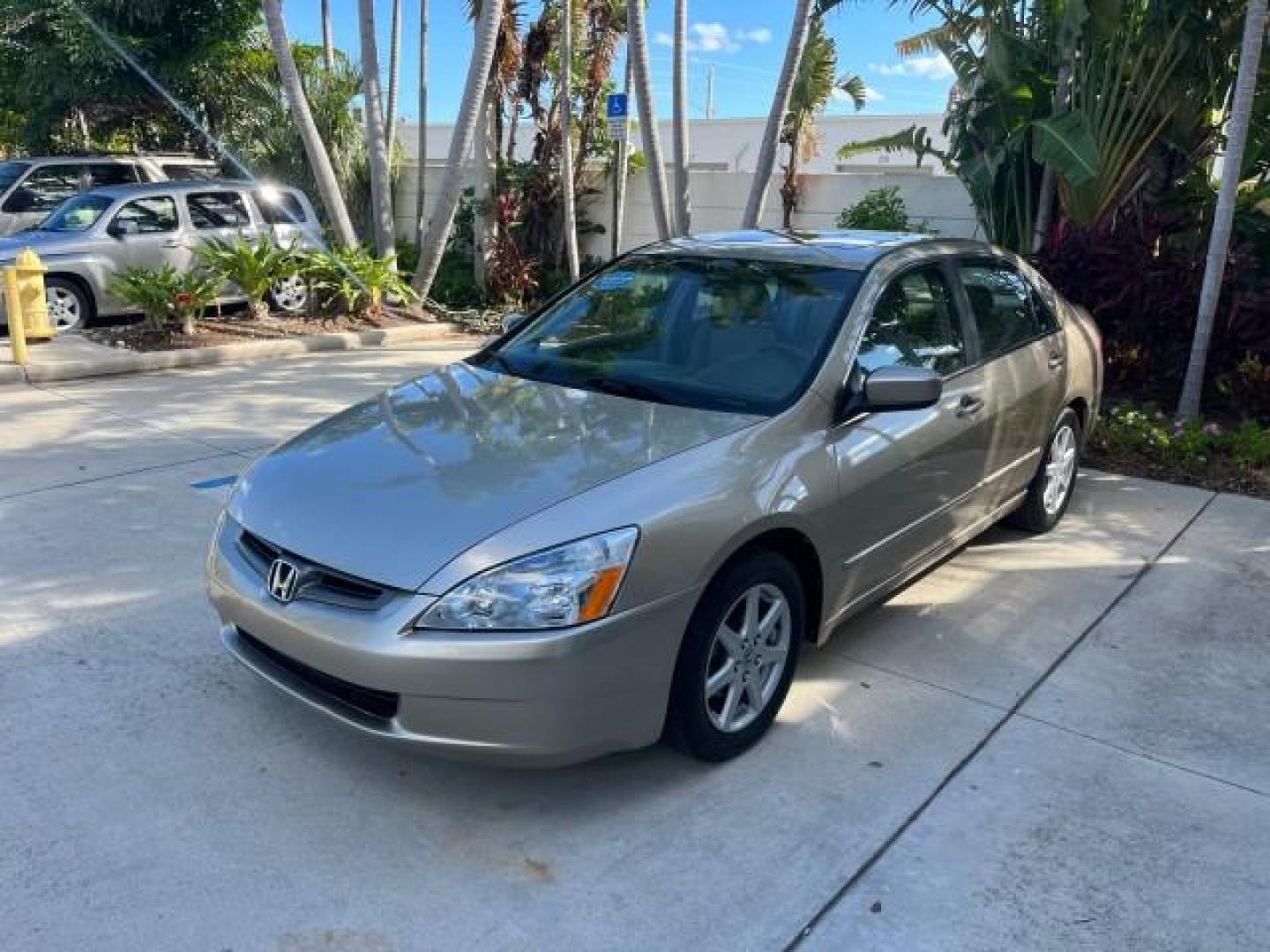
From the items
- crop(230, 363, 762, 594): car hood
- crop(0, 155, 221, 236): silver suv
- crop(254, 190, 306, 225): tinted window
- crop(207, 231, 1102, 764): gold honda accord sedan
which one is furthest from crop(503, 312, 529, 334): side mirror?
crop(0, 155, 221, 236): silver suv

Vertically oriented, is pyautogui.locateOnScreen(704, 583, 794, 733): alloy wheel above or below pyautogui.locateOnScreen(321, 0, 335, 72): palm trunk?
below

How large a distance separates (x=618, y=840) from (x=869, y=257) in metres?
2.56

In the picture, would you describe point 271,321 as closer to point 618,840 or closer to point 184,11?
point 184,11

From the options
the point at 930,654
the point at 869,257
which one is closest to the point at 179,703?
the point at 930,654

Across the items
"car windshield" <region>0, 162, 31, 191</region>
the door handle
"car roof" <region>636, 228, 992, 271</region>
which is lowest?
the door handle

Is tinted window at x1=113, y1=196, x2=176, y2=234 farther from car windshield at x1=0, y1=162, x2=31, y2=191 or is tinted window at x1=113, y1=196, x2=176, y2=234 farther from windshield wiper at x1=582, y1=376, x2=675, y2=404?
windshield wiper at x1=582, y1=376, x2=675, y2=404

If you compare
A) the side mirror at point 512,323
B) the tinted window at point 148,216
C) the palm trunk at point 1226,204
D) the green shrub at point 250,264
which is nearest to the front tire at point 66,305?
the tinted window at point 148,216

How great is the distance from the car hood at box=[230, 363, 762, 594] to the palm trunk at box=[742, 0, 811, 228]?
23.9 ft

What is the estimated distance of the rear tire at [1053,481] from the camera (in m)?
5.62

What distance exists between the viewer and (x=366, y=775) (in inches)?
133

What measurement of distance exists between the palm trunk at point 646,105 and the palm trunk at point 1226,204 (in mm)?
5666

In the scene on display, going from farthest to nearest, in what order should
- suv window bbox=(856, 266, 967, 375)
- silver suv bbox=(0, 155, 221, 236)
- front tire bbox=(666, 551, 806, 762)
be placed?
1. silver suv bbox=(0, 155, 221, 236)
2. suv window bbox=(856, 266, 967, 375)
3. front tire bbox=(666, 551, 806, 762)

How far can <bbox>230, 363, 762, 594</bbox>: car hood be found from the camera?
121 inches

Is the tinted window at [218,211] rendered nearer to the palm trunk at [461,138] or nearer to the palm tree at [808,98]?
the palm trunk at [461,138]
